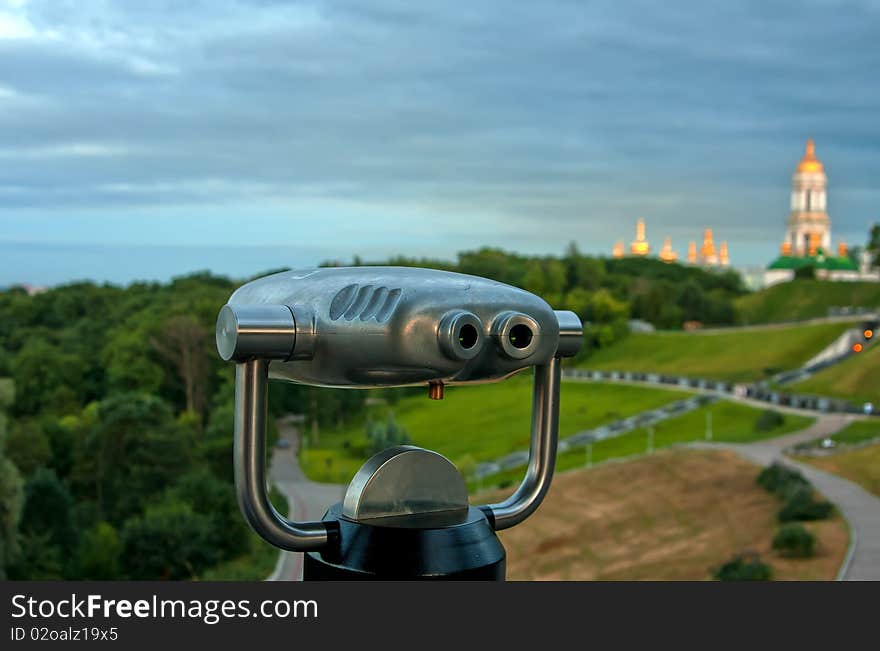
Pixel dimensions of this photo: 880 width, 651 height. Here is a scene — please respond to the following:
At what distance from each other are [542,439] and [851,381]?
51919mm

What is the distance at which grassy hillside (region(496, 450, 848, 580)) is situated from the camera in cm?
2402

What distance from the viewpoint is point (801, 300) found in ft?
266

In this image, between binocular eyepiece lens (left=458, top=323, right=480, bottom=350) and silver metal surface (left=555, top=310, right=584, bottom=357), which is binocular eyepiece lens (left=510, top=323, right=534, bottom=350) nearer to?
binocular eyepiece lens (left=458, top=323, right=480, bottom=350)

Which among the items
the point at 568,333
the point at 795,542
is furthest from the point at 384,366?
the point at 795,542

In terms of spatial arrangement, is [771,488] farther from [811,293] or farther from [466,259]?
[811,293]

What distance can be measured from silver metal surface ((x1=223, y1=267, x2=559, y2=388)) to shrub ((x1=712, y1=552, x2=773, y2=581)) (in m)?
20.0

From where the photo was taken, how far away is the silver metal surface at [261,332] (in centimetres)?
236

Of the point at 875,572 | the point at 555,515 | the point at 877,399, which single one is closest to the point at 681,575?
the point at 875,572

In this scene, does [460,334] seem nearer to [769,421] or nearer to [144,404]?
[144,404]

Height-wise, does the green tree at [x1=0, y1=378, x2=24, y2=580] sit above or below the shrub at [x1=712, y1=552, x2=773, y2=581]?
above

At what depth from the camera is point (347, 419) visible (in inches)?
2122

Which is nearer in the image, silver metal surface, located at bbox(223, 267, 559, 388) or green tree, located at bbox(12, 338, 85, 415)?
silver metal surface, located at bbox(223, 267, 559, 388)

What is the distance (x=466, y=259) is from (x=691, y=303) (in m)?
17.0

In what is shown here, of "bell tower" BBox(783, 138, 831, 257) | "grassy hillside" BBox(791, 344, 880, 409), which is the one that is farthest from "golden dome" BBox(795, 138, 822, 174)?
"grassy hillside" BBox(791, 344, 880, 409)
